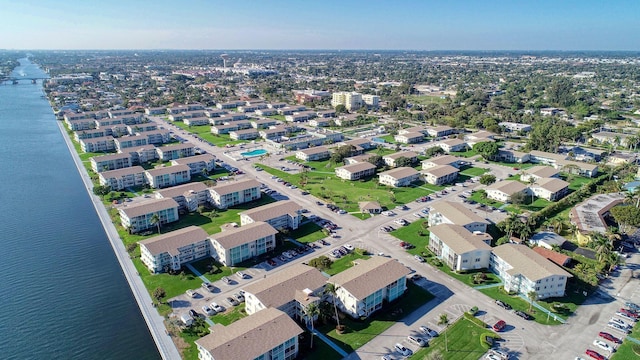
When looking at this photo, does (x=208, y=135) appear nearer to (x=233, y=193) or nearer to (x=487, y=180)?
(x=233, y=193)

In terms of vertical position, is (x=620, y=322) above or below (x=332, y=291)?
below

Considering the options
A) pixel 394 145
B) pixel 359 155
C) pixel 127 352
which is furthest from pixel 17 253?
pixel 394 145

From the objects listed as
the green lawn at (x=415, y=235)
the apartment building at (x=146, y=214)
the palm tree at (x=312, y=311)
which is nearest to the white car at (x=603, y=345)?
the green lawn at (x=415, y=235)

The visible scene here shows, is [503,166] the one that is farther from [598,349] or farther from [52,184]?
[52,184]

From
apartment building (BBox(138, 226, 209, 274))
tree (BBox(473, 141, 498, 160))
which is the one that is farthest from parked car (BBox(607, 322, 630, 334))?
tree (BBox(473, 141, 498, 160))

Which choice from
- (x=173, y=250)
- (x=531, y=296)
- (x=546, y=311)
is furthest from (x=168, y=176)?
(x=546, y=311)

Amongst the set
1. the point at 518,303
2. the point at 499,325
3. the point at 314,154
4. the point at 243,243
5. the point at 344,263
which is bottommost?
the point at 518,303

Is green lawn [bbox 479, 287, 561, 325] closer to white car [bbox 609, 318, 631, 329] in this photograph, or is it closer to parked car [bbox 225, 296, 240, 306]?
white car [bbox 609, 318, 631, 329]
